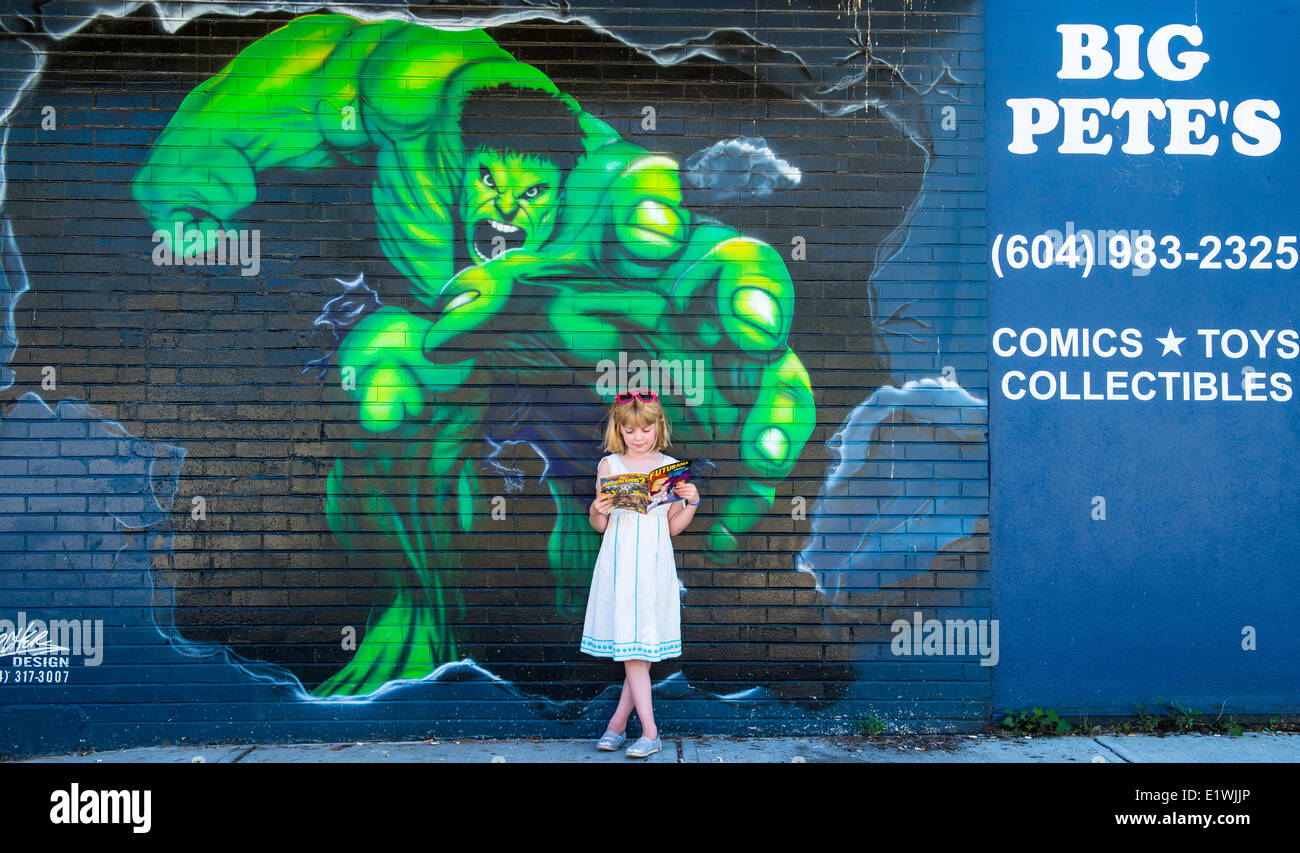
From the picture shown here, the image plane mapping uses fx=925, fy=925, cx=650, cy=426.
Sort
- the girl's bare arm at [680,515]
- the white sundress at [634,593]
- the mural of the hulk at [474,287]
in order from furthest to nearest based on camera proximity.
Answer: the mural of the hulk at [474,287]
the girl's bare arm at [680,515]
the white sundress at [634,593]

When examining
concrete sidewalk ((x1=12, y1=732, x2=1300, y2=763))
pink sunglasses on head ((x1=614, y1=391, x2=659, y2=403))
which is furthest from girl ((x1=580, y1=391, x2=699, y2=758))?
concrete sidewalk ((x1=12, y1=732, x2=1300, y2=763))

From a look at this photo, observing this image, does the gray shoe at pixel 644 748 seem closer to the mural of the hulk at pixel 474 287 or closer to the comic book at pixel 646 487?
the mural of the hulk at pixel 474 287

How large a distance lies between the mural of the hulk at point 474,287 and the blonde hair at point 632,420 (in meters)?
0.33

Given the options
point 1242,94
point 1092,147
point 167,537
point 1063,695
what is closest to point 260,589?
point 167,537

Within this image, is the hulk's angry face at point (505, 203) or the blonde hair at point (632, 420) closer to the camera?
the blonde hair at point (632, 420)

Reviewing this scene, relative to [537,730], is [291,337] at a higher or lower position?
higher

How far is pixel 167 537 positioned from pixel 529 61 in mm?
3467

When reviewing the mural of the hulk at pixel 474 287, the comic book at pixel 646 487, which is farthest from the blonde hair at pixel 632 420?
the mural of the hulk at pixel 474 287

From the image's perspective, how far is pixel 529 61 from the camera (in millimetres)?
5465

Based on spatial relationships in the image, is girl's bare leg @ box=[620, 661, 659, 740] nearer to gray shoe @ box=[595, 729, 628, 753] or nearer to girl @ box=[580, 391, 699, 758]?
girl @ box=[580, 391, 699, 758]

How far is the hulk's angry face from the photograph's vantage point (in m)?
5.42

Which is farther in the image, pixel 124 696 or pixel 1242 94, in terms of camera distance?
pixel 1242 94

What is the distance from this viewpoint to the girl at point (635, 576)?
15.8 feet

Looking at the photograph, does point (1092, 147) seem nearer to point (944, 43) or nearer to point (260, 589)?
point (944, 43)
